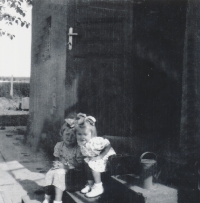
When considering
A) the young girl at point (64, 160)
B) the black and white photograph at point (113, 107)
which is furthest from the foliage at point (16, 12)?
the young girl at point (64, 160)

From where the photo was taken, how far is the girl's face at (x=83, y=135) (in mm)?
4211

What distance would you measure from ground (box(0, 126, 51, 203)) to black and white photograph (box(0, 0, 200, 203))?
0.07 feet

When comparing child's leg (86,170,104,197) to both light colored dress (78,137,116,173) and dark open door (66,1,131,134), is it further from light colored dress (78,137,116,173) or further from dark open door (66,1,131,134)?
dark open door (66,1,131,134)

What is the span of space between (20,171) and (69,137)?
260cm

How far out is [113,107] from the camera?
19.2 ft

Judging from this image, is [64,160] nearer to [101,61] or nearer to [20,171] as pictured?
[101,61]

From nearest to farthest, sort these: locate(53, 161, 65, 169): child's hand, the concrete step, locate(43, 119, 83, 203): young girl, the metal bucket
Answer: the metal bucket, the concrete step, locate(43, 119, 83, 203): young girl, locate(53, 161, 65, 169): child's hand

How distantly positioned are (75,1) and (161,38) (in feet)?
7.00

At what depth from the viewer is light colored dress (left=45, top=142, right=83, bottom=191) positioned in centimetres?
415

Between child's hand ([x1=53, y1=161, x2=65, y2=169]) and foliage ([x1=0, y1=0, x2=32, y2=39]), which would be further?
foliage ([x1=0, y1=0, x2=32, y2=39])

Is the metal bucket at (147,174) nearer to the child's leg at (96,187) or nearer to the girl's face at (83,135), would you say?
the child's leg at (96,187)

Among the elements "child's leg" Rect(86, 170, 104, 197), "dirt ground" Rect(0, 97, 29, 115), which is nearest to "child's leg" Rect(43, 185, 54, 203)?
"child's leg" Rect(86, 170, 104, 197)

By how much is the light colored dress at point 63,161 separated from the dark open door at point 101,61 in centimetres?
155

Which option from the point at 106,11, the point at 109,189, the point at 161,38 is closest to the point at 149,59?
the point at 161,38
